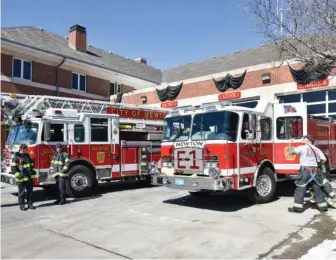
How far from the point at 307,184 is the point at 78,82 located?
20.6 metres

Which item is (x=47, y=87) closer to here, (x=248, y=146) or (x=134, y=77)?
(x=134, y=77)

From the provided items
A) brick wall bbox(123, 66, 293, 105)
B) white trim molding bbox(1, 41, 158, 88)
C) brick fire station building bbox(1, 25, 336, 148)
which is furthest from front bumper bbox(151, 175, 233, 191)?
white trim molding bbox(1, 41, 158, 88)

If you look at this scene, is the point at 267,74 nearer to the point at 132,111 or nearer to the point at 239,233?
the point at 132,111

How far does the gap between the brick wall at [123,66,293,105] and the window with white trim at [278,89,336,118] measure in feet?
4.03

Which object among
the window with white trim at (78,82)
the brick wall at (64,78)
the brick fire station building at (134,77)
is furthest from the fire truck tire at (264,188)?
the window with white trim at (78,82)

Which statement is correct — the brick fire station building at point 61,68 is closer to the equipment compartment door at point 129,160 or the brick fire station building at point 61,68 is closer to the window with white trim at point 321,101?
the equipment compartment door at point 129,160

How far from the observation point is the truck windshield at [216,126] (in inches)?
342

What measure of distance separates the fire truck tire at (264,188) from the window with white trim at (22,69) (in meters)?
17.4

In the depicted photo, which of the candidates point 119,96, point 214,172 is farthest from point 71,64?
point 214,172

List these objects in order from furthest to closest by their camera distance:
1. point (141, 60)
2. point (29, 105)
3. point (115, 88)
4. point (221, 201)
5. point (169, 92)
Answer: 1. point (141, 60)
2. point (115, 88)
3. point (169, 92)
4. point (29, 105)
5. point (221, 201)

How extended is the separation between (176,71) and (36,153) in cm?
2396

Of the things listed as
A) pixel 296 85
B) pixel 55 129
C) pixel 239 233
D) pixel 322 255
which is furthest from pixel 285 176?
pixel 296 85

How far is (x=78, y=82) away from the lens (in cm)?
2617

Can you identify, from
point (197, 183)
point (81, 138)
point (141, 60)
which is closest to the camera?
point (197, 183)
